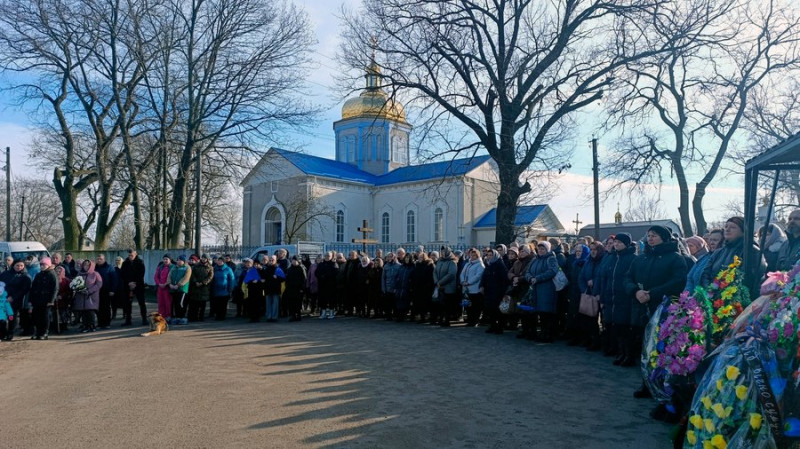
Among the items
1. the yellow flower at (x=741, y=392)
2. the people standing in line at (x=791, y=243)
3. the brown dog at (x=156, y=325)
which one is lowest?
the brown dog at (x=156, y=325)

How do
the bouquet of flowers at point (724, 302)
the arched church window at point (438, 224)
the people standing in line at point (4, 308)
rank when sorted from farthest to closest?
the arched church window at point (438, 224), the people standing in line at point (4, 308), the bouquet of flowers at point (724, 302)

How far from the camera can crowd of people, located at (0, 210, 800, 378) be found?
7.29 m

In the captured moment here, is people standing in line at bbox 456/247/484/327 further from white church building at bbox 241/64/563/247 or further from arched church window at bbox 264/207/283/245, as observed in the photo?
arched church window at bbox 264/207/283/245

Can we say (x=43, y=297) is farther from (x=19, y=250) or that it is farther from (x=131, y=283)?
(x=19, y=250)

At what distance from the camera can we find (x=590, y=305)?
31.0 feet

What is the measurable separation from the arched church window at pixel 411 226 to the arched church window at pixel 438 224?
69.6 inches

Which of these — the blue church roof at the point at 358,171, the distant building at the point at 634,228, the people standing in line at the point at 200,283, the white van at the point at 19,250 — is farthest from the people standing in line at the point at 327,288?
the blue church roof at the point at 358,171

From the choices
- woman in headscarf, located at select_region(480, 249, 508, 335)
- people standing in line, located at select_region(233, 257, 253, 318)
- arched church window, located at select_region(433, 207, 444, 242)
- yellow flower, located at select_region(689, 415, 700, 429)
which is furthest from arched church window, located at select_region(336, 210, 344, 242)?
yellow flower, located at select_region(689, 415, 700, 429)

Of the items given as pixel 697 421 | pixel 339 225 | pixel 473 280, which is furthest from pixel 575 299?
pixel 339 225

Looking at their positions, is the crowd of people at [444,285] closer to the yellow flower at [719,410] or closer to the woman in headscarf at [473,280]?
the woman in headscarf at [473,280]

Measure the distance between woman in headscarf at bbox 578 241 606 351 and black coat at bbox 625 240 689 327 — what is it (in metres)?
1.86

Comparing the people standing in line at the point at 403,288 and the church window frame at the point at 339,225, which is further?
the church window frame at the point at 339,225

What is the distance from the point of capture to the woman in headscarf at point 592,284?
9539 mm

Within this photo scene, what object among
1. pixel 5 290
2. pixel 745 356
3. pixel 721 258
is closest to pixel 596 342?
pixel 721 258
